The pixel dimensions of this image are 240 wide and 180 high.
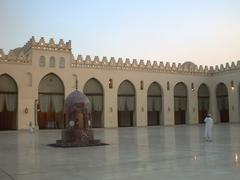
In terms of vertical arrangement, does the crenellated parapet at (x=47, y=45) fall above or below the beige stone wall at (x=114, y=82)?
above

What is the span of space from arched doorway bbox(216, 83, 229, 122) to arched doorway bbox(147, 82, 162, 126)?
7.89 metres

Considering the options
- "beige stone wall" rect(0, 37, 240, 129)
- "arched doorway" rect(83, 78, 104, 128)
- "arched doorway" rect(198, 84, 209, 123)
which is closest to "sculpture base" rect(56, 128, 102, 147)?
"beige stone wall" rect(0, 37, 240, 129)

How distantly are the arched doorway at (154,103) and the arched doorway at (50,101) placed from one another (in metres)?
10.1

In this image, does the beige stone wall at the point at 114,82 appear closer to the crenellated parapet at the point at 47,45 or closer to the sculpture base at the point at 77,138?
the crenellated parapet at the point at 47,45

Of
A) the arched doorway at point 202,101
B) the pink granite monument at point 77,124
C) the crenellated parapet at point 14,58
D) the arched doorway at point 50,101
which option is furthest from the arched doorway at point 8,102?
the arched doorway at point 202,101

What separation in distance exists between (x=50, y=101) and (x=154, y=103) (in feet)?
38.8

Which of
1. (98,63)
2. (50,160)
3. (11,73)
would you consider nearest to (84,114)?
(50,160)

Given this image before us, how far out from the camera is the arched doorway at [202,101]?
43.3 metres

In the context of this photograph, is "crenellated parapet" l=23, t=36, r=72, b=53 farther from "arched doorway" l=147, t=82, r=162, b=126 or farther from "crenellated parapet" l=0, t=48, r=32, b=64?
"arched doorway" l=147, t=82, r=162, b=126

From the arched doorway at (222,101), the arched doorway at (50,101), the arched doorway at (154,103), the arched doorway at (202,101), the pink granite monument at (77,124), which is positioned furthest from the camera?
the arched doorway at (202,101)

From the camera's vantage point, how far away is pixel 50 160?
399 inches

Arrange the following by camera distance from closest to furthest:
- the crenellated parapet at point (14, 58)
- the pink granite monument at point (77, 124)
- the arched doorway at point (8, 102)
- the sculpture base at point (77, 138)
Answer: the sculpture base at point (77, 138) < the pink granite monument at point (77, 124) < the crenellated parapet at point (14, 58) < the arched doorway at point (8, 102)

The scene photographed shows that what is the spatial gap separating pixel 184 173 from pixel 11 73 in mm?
27671

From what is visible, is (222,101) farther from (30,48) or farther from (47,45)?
(30,48)
